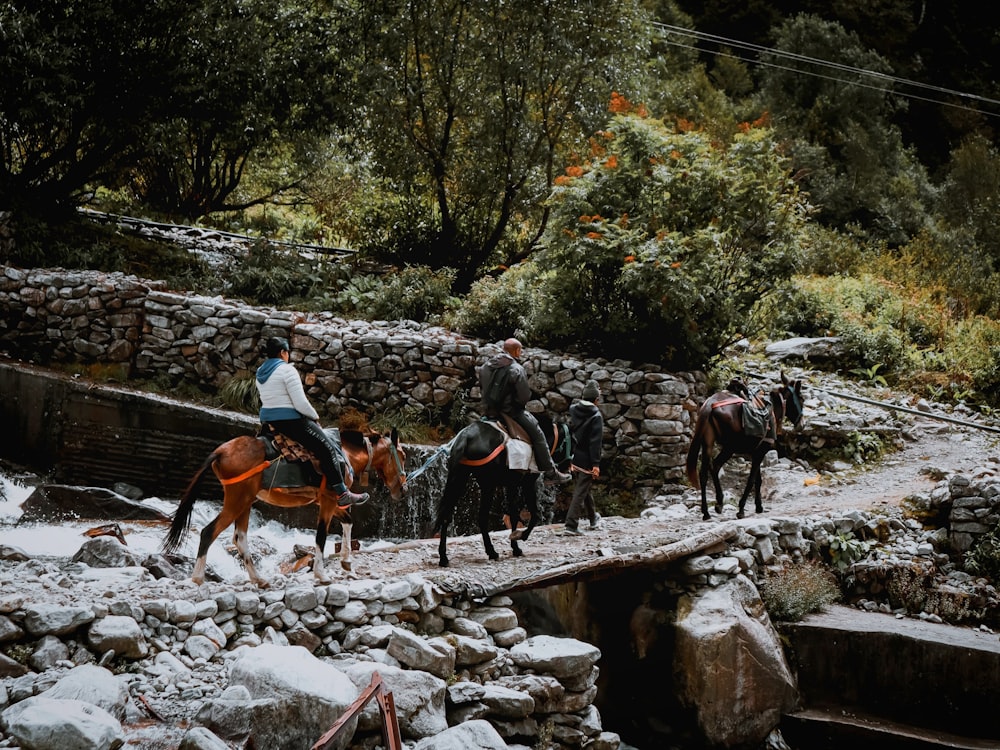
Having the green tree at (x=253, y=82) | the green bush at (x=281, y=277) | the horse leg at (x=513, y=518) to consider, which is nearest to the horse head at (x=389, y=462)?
the horse leg at (x=513, y=518)

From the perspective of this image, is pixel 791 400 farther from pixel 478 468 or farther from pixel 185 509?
pixel 185 509

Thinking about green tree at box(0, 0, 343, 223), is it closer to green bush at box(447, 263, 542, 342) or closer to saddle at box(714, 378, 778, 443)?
green bush at box(447, 263, 542, 342)

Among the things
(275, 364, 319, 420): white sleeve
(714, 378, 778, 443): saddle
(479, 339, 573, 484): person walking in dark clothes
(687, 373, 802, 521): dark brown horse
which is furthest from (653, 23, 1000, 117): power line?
(275, 364, 319, 420): white sleeve

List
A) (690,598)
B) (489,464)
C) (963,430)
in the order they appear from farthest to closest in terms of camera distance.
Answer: (963,430) < (690,598) < (489,464)

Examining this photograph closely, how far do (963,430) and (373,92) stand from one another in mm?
12841

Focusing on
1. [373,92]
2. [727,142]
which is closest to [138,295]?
[373,92]

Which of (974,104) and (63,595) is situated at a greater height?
(974,104)

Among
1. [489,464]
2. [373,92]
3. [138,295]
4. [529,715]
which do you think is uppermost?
[373,92]

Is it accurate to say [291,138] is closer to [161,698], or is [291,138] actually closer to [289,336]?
[289,336]

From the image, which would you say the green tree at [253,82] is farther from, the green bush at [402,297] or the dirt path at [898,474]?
the dirt path at [898,474]

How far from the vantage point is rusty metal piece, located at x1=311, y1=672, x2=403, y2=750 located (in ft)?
17.9

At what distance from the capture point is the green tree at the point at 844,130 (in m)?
27.0

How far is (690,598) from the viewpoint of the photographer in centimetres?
969

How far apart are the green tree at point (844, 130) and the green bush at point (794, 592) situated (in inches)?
721
